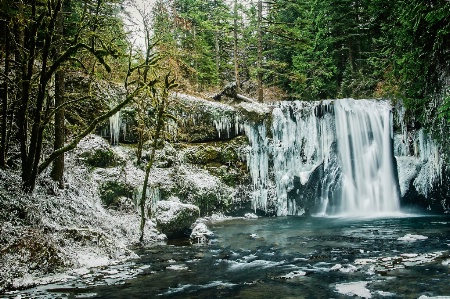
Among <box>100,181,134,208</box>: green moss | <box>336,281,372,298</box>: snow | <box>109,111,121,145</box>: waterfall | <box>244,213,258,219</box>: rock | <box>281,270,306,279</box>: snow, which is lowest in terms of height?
<box>244,213,258,219</box>: rock

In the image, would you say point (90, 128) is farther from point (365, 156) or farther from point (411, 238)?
point (365, 156)

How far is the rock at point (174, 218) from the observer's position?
10492 mm

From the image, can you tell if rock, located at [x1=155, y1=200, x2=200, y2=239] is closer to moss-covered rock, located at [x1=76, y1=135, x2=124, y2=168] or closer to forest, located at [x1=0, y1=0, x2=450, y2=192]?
forest, located at [x1=0, y1=0, x2=450, y2=192]

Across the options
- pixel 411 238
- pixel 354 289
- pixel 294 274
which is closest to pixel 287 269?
pixel 294 274

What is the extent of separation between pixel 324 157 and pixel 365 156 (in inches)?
73.4

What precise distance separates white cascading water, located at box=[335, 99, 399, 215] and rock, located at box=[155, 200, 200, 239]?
7998 millimetres

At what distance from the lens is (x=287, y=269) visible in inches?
250

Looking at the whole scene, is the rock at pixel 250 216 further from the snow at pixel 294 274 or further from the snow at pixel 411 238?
the snow at pixel 294 274

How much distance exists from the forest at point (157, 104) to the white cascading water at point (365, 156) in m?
0.22

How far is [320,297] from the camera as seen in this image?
471cm

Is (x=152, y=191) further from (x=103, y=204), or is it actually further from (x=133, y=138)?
(x=133, y=138)

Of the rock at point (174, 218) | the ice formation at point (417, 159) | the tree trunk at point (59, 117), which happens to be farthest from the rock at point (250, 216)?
the tree trunk at point (59, 117)

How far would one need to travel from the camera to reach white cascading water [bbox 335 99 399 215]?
50.5ft

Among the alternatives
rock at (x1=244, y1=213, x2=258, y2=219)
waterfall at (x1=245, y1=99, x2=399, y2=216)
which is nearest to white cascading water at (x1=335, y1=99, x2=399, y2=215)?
waterfall at (x1=245, y1=99, x2=399, y2=216)
